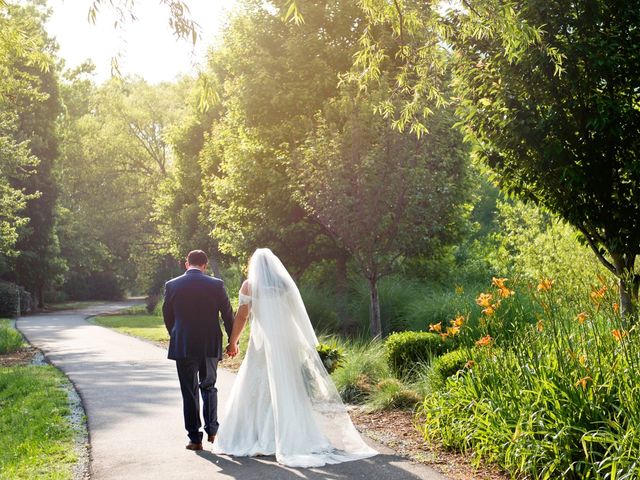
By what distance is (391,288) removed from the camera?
19.0m

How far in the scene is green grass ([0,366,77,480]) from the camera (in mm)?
7391

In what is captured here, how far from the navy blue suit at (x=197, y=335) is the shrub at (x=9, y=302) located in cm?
3489

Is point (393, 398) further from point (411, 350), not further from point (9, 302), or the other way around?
point (9, 302)

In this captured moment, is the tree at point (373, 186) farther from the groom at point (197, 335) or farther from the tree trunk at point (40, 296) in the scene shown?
the tree trunk at point (40, 296)

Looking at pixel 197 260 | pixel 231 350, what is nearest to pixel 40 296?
pixel 197 260

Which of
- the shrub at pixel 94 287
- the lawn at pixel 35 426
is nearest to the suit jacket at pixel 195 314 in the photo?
the lawn at pixel 35 426

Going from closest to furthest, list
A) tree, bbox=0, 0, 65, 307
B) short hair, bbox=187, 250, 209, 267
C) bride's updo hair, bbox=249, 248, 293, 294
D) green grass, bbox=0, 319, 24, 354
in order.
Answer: bride's updo hair, bbox=249, 248, 293, 294 → short hair, bbox=187, 250, 209, 267 → green grass, bbox=0, 319, 24, 354 → tree, bbox=0, 0, 65, 307

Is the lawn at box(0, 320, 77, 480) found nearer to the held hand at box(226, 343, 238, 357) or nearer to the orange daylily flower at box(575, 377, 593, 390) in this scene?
the held hand at box(226, 343, 238, 357)

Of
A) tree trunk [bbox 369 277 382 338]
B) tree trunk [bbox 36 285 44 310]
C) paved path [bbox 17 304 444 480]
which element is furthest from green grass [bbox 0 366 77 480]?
tree trunk [bbox 36 285 44 310]

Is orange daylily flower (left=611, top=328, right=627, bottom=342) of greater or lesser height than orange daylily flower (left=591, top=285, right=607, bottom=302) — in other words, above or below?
below

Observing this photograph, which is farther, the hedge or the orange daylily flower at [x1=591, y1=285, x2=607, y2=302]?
the hedge

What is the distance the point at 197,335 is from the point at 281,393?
3.70 feet

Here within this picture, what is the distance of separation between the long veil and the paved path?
273 millimetres

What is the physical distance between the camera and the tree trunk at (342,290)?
18500mm
